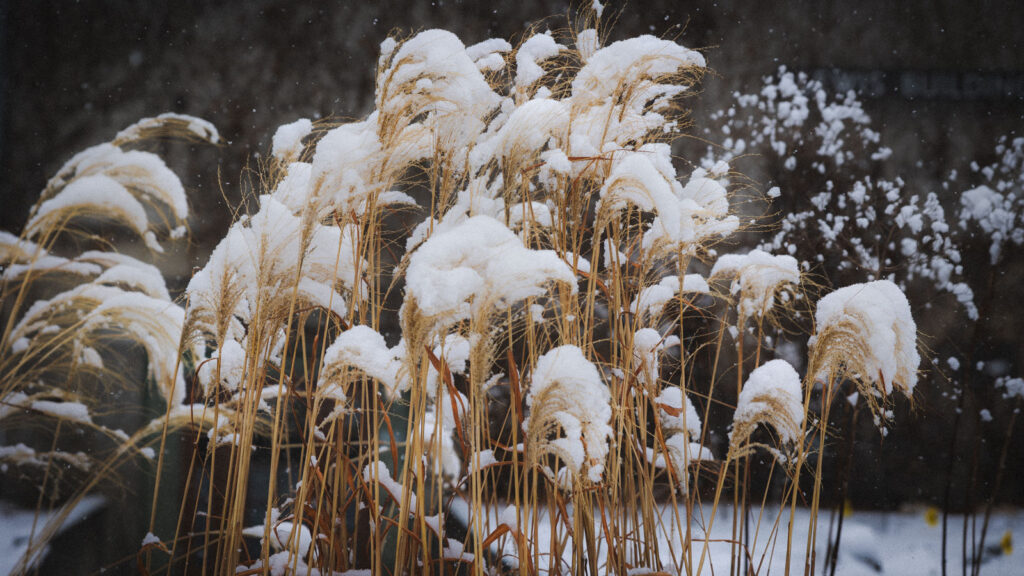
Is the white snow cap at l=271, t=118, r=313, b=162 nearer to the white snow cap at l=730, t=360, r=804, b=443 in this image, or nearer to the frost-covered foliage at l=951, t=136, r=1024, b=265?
the white snow cap at l=730, t=360, r=804, b=443

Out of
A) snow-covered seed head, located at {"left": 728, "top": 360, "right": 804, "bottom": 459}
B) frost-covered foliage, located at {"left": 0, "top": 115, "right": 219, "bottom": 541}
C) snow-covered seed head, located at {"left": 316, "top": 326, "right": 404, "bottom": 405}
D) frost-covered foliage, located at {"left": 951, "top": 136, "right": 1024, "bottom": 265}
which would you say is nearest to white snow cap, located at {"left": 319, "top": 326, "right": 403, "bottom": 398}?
snow-covered seed head, located at {"left": 316, "top": 326, "right": 404, "bottom": 405}

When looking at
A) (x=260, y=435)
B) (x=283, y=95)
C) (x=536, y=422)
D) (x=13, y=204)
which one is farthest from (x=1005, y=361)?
(x=13, y=204)

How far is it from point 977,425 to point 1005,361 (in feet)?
0.60

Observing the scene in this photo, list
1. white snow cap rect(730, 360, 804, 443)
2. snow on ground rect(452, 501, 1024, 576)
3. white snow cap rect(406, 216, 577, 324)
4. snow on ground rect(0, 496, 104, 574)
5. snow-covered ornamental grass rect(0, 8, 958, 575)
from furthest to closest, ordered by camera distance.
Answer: snow on ground rect(452, 501, 1024, 576) → snow on ground rect(0, 496, 104, 574) → white snow cap rect(730, 360, 804, 443) → snow-covered ornamental grass rect(0, 8, 958, 575) → white snow cap rect(406, 216, 577, 324)

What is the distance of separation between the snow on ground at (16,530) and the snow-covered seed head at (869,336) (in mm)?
1359

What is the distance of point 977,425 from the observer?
1.58m

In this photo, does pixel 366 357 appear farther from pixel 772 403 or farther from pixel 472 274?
pixel 772 403

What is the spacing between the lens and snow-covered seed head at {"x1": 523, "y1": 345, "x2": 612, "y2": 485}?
22.9 inches

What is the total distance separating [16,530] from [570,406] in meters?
1.20

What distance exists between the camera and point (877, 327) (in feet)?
2.29

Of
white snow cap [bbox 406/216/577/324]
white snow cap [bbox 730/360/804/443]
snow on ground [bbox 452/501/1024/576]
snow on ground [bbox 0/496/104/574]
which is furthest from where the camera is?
snow on ground [bbox 452/501/1024/576]

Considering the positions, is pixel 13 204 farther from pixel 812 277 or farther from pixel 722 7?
pixel 812 277

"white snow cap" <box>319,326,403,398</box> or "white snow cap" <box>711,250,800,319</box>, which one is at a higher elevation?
"white snow cap" <box>711,250,800,319</box>

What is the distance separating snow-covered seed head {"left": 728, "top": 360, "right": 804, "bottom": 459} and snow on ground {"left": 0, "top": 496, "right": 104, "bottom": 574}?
4.07ft
